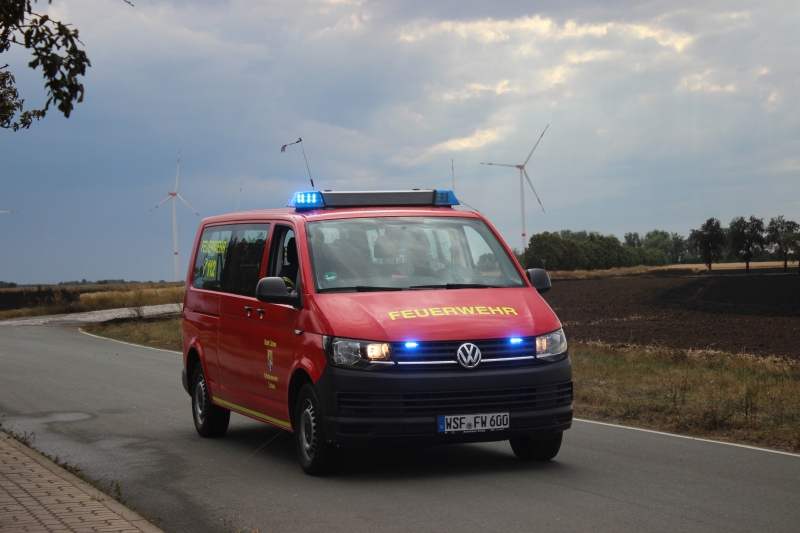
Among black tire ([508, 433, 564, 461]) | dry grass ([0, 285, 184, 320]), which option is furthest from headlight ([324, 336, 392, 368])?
dry grass ([0, 285, 184, 320])

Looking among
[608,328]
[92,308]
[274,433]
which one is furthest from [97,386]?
[92,308]

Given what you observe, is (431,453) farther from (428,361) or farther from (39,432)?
(39,432)

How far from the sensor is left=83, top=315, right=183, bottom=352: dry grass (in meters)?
28.5

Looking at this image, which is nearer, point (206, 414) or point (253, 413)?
point (253, 413)

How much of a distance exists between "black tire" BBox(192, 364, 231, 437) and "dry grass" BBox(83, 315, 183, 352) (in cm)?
1489

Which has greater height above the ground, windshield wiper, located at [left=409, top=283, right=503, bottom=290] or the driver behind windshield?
the driver behind windshield

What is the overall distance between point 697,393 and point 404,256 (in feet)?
21.6

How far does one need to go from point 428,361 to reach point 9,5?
12.4ft

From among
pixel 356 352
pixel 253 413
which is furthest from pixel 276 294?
pixel 253 413

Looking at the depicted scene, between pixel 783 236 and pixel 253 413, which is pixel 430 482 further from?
pixel 783 236

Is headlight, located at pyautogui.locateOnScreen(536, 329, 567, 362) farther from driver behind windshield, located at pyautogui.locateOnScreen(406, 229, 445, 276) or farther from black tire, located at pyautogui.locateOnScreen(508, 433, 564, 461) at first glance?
driver behind windshield, located at pyautogui.locateOnScreen(406, 229, 445, 276)

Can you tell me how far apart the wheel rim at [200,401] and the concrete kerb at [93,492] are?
6.40 ft

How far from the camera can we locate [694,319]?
3225 centimetres

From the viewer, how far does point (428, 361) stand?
759 cm
